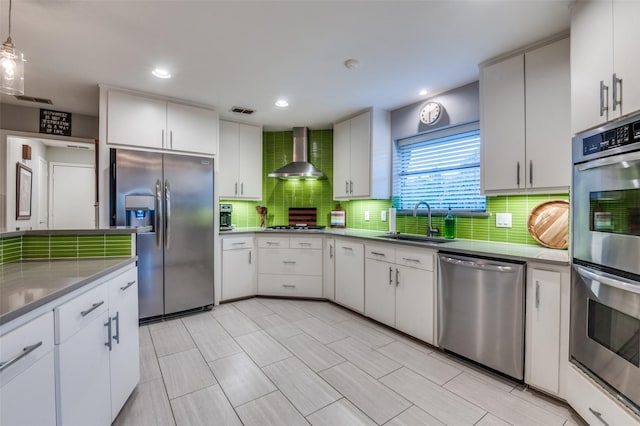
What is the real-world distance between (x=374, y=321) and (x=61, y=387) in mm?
2562

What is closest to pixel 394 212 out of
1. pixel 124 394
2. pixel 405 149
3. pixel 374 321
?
pixel 405 149

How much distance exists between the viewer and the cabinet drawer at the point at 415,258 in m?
2.39

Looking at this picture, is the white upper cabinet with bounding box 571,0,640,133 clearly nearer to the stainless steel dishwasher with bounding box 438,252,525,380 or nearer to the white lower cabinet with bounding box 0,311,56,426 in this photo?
the stainless steel dishwasher with bounding box 438,252,525,380

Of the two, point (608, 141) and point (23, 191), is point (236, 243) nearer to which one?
point (23, 191)

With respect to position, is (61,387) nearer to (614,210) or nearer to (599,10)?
(614,210)

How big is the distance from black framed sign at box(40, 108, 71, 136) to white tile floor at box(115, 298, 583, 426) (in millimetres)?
2691

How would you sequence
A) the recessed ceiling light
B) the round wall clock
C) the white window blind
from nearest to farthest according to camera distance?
the recessed ceiling light, the white window blind, the round wall clock

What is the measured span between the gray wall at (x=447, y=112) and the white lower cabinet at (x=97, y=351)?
9.95 feet

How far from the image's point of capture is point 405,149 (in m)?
3.50

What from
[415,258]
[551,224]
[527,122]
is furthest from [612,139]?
[415,258]

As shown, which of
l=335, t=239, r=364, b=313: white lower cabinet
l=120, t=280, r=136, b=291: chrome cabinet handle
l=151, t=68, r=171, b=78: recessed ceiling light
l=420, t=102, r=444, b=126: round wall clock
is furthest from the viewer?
l=335, t=239, r=364, b=313: white lower cabinet

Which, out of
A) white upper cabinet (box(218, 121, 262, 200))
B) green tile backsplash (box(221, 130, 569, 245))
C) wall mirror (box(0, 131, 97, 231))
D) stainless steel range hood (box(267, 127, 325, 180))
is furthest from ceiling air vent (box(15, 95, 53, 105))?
stainless steel range hood (box(267, 127, 325, 180))

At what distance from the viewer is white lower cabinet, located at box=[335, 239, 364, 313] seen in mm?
3125

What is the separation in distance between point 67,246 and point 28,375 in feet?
3.38
